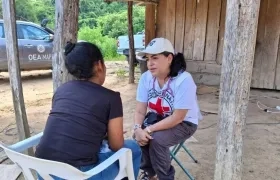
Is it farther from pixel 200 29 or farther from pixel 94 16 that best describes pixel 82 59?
pixel 94 16

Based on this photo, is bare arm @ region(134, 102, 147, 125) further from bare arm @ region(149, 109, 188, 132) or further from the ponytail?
the ponytail

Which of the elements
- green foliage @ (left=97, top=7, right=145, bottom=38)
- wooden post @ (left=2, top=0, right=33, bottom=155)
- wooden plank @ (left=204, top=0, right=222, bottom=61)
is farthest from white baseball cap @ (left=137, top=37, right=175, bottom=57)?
green foliage @ (left=97, top=7, right=145, bottom=38)

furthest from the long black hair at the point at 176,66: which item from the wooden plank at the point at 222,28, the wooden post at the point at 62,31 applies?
the wooden plank at the point at 222,28

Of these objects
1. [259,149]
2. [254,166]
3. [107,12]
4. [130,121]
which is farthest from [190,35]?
[107,12]

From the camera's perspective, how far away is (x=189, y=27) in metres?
7.24

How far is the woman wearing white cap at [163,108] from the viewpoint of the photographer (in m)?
2.29

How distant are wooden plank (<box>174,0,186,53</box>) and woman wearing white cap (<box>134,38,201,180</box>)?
5016 mm

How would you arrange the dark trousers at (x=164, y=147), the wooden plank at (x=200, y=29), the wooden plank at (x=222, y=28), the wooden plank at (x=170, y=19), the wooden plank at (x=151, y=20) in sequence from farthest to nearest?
the wooden plank at (x=151, y=20), the wooden plank at (x=170, y=19), the wooden plank at (x=200, y=29), the wooden plank at (x=222, y=28), the dark trousers at (x=164, y=147)

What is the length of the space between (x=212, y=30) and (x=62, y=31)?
5067mm

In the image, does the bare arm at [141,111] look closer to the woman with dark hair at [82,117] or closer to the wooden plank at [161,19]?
the woman with dark hair at [82,117]

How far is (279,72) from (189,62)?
74.4 inches

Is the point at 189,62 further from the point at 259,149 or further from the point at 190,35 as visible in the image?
the point at 259,149

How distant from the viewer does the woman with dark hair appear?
172cm

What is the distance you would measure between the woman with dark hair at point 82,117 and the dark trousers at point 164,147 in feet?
1.66
